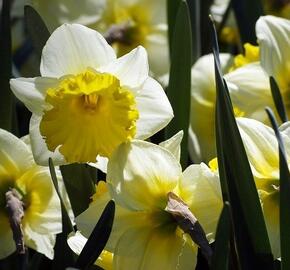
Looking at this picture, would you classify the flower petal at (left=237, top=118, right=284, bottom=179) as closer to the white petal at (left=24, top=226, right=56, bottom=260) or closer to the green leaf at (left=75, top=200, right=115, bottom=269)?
the green leaf at (left=75, top=200, right=115, bottom=269)

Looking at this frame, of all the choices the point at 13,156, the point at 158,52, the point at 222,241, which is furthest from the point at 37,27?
the point at 158,52

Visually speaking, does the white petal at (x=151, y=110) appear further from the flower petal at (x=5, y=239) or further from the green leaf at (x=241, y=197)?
the flower petal at (x=5, y=239)

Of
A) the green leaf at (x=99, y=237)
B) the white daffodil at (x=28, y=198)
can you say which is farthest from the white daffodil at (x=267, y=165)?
the white daffodil at (x=28, y=198)

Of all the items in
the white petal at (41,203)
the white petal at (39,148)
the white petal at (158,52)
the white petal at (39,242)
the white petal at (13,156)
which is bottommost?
the white petal at (158,52)

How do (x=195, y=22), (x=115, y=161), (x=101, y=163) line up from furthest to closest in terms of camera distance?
(x=195, y=22) < (x=101, y=163) < (x=115, y=161)

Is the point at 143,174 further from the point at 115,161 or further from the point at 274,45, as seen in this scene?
the point at 274,45

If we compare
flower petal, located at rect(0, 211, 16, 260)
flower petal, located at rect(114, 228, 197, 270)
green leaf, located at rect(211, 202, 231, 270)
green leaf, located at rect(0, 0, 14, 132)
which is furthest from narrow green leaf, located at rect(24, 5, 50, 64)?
green leaf, located at rect(211, 202, 231, 270)

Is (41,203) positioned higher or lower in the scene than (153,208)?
lower
